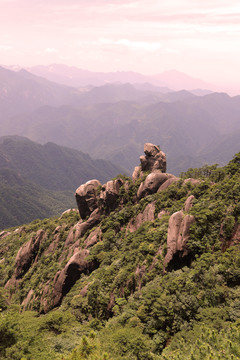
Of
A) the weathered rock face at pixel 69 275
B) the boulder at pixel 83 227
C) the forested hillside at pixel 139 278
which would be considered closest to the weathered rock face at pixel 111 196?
the forested hillside at pixel 139 278

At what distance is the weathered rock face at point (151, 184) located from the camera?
2496 inches

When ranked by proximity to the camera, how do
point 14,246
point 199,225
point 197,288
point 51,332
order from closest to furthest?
point 197,288 → point 51,332 → point 199,225 → point 14,246

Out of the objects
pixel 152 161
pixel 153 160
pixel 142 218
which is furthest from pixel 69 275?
pixel 153 160

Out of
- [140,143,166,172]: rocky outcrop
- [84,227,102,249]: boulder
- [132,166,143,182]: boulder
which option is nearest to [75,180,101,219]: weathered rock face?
[84,227,102,249]: boulder

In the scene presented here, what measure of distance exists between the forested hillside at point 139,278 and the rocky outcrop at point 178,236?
145 mm

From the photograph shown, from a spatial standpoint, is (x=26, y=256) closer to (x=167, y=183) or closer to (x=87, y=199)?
(x=87, y=199)

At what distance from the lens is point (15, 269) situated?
75.8 m

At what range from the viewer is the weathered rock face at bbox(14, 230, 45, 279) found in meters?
75.4

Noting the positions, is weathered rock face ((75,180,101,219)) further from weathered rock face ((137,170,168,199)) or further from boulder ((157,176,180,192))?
boulder ((157,176,180,192))

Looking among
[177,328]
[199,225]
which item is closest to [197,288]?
[177,328]

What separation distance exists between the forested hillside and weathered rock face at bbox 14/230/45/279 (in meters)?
0.28

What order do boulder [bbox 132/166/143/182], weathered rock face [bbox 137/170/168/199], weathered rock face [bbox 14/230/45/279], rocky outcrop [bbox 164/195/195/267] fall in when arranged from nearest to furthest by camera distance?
1. rocky outcrop [bbox 164/195/195/267]
2. weathered rock face [bbox 137/170/168/199]
3. boulder [bbox 132/166/143/182]
4. weathered rock face [bbox 14/230/45/279]

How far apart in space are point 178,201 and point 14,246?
215 feet

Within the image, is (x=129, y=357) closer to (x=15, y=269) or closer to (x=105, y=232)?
(x=105, y=232)
